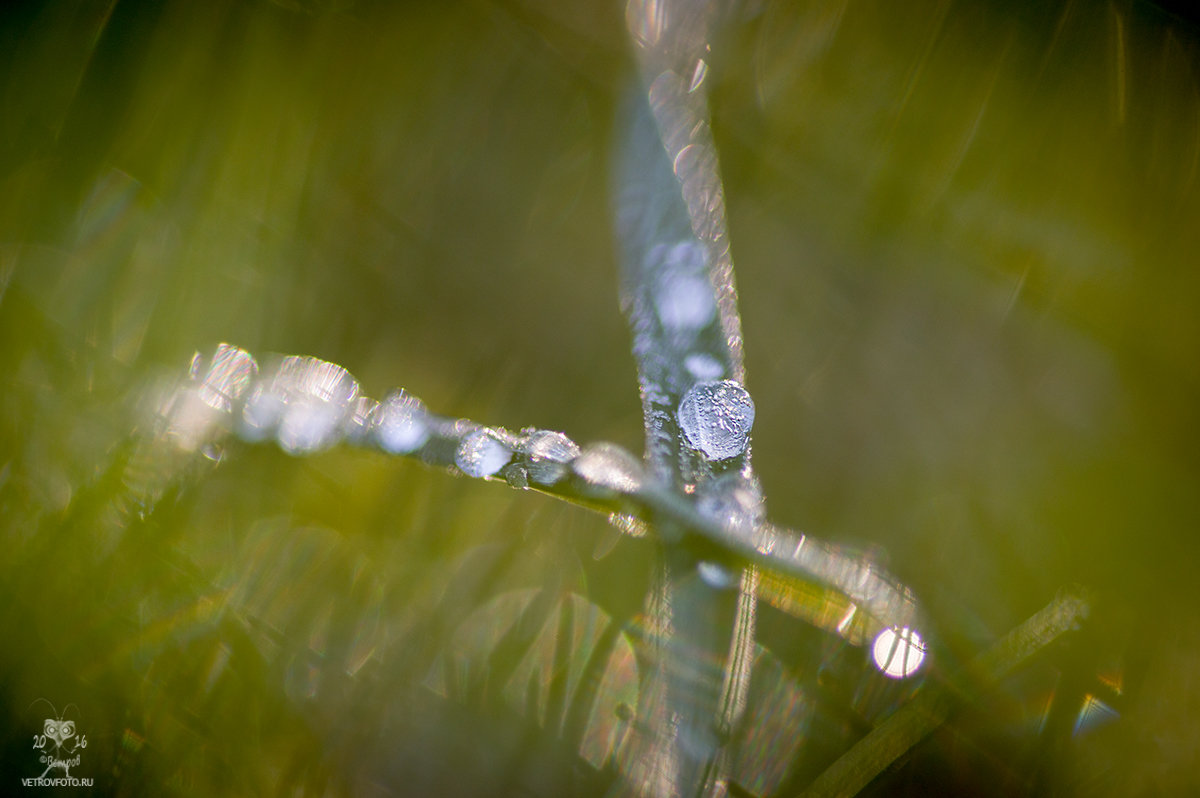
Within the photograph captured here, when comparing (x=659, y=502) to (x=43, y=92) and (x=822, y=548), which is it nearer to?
(x=822, y=548)

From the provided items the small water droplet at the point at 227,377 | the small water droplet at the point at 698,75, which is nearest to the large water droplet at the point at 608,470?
the small water droplet at the point at 227,377

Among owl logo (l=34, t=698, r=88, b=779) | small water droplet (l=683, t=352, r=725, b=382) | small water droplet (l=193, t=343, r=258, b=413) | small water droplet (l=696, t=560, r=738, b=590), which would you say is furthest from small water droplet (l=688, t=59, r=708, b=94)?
owl logo (l=34, t=698, r=88, b=779)

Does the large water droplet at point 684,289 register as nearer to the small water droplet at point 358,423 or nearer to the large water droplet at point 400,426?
the large water droplet at point 400,426

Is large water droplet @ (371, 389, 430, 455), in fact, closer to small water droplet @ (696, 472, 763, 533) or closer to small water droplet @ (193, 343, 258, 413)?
small water droplet @ (193, 343, 258, 413)

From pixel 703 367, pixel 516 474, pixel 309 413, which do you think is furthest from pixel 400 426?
pixel 703 367

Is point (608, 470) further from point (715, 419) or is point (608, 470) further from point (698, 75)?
point (698, 75)

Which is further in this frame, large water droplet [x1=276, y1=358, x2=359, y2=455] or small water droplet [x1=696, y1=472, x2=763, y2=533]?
large water droplet [x1=276, y1=358, x2=359, y2=455]
